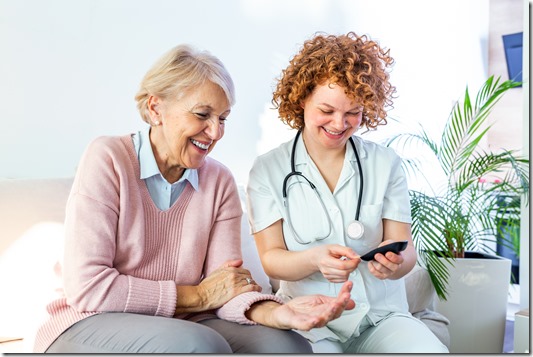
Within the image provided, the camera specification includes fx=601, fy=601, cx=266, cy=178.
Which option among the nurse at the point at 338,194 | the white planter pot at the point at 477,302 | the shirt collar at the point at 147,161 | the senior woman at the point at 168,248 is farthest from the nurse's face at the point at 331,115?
the white planter pot at the point at 477,302

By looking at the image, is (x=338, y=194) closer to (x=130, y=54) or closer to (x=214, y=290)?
(x=214, y=290)

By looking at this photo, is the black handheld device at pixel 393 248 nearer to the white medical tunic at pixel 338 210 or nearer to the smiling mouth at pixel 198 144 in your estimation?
the white medical tunic at pixel 338 210

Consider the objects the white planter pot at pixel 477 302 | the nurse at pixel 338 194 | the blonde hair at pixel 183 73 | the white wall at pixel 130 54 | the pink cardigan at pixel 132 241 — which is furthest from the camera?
the white planter pot at pixel 477 302

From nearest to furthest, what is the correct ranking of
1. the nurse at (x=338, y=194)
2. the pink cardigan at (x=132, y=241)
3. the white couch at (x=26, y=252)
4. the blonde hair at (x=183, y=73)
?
the pink cardigan at (x=132, y=241), the blonde hair at (x=183, y=73), the nurse at (x=338, y=194), the white couch at (x=26, y=252)

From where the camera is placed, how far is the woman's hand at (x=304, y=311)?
1225 millimetres

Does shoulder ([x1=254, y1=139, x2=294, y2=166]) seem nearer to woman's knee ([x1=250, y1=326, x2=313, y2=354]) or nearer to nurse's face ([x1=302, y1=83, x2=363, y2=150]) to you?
nurse's face ([x1=302, y1=83, x2=363, y2=150])

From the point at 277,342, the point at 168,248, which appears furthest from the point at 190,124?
the point at 277,342

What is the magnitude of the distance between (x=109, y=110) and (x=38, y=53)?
34 cm

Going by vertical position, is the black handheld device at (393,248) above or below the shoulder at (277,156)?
below

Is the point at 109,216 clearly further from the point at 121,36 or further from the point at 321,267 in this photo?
the point at 121,36

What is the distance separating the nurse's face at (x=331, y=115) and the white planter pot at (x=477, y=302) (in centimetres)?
137

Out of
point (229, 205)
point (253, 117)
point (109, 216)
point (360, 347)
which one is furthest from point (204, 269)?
point (253, 117)

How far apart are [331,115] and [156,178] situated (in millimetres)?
465

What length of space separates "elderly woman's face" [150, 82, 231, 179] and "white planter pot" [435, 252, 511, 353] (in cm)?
164
